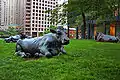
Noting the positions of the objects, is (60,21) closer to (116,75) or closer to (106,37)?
(106,37)

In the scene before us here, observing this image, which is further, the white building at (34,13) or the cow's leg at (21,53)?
the white building at (34,13)

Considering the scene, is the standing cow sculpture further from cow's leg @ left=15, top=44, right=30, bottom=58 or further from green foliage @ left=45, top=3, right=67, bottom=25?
green foliage @ left=45, top=3, right=67, bottom=25

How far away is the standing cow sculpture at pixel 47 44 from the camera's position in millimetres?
7852

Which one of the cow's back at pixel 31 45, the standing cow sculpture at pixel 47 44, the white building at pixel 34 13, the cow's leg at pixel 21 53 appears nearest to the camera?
the standing cow sculpture at pixel 47 44

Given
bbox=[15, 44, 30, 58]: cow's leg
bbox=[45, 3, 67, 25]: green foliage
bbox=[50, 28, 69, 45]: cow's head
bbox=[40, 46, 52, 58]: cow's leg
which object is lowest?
bbox=[15, 44, 30, 58]: cow's leg

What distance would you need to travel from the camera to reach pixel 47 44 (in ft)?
26.5

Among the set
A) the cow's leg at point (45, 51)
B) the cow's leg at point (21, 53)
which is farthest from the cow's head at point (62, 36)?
the cow's leg at point (21, 53)

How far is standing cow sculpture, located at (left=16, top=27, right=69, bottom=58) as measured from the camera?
7852 millimetres

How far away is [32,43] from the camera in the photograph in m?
8.56

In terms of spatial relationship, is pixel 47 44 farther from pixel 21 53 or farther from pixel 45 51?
pixel 21 53

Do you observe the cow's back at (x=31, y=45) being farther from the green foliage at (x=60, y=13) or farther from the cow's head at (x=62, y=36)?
the green foliage at (x=60, y=13)

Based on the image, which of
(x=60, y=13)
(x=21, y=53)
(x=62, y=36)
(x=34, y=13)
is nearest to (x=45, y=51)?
(x=62, y=36)

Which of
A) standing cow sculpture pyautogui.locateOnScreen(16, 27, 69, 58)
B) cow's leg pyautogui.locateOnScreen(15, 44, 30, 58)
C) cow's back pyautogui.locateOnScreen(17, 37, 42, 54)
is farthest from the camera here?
cow's leg pyautogui.locateOnScreen(15, 44, 30, 58)

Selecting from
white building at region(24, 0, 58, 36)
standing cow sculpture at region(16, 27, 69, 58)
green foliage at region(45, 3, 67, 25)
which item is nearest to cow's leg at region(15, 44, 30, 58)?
standing cow sculpture at region(16, 27, 69, 58)
